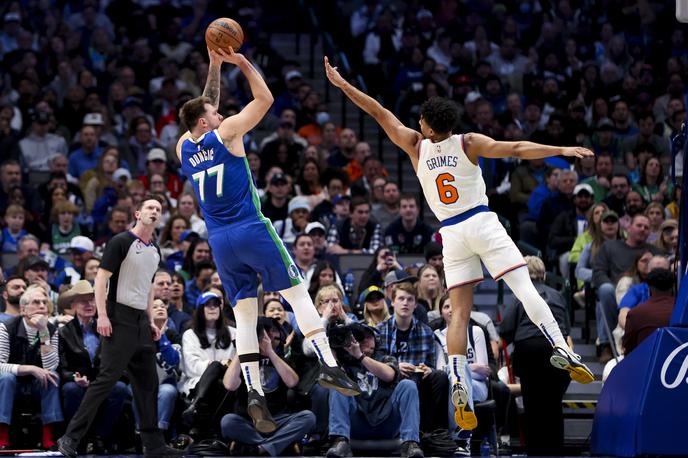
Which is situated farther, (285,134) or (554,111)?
(554,111)

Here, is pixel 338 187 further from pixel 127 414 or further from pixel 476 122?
pixel 127 414

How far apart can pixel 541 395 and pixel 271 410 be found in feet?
8.41

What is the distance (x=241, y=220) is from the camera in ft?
32.6

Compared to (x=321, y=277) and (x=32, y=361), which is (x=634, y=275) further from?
(x=32, y=361)

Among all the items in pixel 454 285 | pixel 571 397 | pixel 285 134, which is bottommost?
pixel 571 397

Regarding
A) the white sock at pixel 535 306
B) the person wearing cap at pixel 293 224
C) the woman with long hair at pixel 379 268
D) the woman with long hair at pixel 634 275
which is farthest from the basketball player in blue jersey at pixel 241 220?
the person wearing cap at pixel 293 224

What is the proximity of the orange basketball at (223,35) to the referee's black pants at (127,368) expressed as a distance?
2.57m

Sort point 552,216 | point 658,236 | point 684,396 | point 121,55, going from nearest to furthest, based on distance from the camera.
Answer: point 684,396
point 658,236
point 552,216
point 121,55

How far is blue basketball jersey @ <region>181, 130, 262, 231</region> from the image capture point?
9.90 m

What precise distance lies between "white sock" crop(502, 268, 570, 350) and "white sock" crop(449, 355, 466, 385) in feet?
2.29

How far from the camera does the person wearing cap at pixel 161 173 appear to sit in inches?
673

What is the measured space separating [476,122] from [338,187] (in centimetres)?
366

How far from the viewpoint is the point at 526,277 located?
396 inches

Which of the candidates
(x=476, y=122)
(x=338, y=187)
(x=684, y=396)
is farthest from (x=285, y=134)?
(x=684, y=396)
